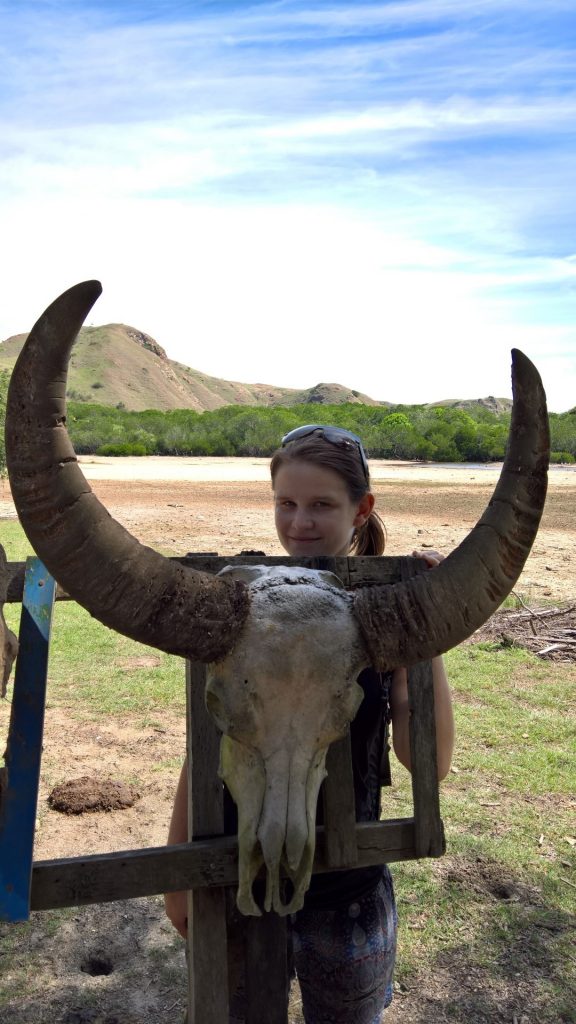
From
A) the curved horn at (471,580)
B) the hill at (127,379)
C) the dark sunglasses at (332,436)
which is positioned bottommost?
the curved horn at (471,580)

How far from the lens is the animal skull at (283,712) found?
7.42ft

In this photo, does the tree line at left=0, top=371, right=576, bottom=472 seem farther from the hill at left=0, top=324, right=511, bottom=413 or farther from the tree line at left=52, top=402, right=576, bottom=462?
the hill at left=0, top=324, right=511, bottom=413

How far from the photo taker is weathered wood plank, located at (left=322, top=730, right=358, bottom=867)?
104 inches

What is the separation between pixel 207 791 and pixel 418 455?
173 ft

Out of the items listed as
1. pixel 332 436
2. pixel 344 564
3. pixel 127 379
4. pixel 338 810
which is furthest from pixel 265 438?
pixel 127 379

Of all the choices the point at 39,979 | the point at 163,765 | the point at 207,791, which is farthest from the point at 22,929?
the point at 207,791

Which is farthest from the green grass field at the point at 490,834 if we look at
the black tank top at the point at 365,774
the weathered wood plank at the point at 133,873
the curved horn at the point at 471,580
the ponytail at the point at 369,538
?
the curved horn at the point at 471,580

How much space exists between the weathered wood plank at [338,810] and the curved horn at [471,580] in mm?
434

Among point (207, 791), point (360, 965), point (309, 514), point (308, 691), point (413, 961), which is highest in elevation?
point (309, 514)

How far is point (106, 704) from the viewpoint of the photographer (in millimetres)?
7832

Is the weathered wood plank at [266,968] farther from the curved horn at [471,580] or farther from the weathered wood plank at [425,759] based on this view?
the curved horn at [471,580]

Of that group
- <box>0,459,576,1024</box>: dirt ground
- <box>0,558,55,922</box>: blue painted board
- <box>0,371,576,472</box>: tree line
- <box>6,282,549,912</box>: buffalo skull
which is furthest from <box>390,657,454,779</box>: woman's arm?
<box>0,371,576,472</box>: tree line

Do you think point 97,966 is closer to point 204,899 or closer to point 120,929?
point 120,929

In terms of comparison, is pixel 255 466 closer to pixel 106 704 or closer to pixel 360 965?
pixel 106 704
